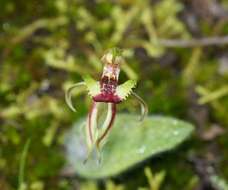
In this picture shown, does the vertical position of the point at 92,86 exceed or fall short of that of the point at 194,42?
it falls short

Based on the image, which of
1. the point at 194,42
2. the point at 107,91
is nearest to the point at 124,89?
the point at 107,91

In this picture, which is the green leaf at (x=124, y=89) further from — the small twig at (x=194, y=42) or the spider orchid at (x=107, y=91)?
the small twig at (x=194, y=42)

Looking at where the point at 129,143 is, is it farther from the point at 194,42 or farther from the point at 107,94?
the point at 194,42

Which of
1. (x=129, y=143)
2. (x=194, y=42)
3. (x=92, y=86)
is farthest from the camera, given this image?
(x=194, y=42)

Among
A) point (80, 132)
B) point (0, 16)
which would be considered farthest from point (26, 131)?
point (0, 16)

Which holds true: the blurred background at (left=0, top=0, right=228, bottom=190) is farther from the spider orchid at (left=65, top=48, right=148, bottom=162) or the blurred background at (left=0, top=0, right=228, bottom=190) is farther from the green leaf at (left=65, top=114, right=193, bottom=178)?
the spider orchid at (left=65, top=48, right=148, bottom=162)

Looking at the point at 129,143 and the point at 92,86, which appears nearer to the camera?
the point at 92,86

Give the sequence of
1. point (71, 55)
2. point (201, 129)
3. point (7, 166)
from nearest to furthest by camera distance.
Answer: point (7, 166)
point (201, 129)
point (71, 55)

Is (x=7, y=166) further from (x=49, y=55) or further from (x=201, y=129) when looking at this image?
(x=201, y=129)
